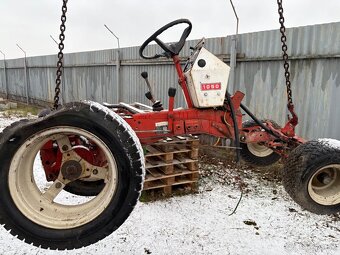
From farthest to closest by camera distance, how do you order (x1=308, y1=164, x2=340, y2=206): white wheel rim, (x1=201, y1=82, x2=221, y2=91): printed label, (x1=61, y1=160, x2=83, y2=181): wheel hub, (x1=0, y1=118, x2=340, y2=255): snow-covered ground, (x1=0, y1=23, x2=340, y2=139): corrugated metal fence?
1. (x1=0, y1=23, x2=340, y2=139): corrugated metal fence
2. (x1=0, y1=118, x2=340, y2=255): snow-covered ground
3. (x1=308, y1=164, x2=340, y2=206): white wheel rim
4. (x1=201, y1=82, x2=221, y2=91): printed label
5. (x1=61, y1=160, x2=83, y2=181): wheel hub

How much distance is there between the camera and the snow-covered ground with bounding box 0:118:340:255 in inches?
114

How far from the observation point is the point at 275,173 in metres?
4.70

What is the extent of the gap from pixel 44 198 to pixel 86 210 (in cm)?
27

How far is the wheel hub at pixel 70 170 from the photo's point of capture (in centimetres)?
178

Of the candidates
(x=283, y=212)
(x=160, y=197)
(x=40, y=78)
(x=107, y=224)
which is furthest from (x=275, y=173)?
(x=40, y=78)

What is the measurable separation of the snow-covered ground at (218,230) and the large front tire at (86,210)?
4.47 ft

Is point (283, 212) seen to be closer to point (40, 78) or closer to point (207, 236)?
point (207, 236)

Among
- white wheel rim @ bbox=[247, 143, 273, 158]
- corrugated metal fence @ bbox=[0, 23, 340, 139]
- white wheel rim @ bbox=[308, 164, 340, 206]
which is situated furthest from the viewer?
corrugated metal fence @ bbox=[0, 23, 340, 139]

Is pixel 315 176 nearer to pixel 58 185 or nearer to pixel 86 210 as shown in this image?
pixel 86 210

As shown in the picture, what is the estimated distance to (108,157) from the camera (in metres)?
1.58

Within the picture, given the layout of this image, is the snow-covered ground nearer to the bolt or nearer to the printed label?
the bolt

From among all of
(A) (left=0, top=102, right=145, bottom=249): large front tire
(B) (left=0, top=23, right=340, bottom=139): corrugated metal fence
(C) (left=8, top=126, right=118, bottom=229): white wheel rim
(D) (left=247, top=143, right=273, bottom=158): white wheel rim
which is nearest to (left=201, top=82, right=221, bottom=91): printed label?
(A) (left=0, top=102, right=145, bottom=249): large front tire

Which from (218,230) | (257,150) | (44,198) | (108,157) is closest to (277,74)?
(257,150)

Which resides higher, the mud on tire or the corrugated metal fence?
Answer: the corrugated metal fence
